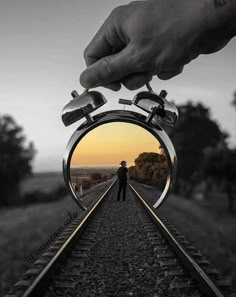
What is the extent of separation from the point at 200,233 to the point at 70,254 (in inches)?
81.0

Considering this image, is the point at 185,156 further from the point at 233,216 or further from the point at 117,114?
the point at 117,114

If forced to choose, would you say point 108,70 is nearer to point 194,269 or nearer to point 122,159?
point 122,159

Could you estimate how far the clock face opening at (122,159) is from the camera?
0.92m

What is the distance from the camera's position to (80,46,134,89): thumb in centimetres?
89

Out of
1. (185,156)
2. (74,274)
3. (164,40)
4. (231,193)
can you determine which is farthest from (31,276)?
(231,193)

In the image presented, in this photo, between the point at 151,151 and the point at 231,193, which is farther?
the point at 231,193

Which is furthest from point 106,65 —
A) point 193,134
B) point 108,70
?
point 193,134

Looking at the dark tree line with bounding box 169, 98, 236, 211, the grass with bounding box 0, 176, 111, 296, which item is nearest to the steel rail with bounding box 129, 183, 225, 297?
the grass with bounding box 0, 176, 111, 296

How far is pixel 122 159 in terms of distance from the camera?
94 cm

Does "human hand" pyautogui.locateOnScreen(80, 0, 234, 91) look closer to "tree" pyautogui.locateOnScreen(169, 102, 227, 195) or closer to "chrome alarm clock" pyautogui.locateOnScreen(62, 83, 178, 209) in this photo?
"chrome alarm clock" pyautogui.locateOnScreen(62, 83, 178, 209)

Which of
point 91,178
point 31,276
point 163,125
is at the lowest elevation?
point 31,276

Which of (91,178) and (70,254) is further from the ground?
(91,178)

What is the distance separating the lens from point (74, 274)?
8.19ft

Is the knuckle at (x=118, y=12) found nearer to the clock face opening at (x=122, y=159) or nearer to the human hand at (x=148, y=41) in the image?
the human hand at (x=148, y=41)
